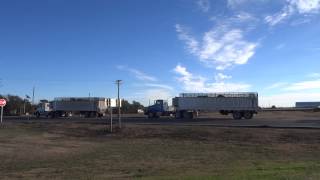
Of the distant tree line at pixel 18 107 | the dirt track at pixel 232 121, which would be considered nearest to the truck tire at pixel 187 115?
the dirt track at pixel 232 121

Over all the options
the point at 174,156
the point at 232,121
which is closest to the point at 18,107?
the point at 232,121

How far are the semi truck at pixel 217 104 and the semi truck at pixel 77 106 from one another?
16.0 metres

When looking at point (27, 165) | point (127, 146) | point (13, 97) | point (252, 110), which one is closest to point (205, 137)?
point (127, 146)

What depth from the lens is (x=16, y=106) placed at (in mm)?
145125

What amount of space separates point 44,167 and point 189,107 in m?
55.3

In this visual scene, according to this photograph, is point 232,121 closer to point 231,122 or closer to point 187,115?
point 231,122

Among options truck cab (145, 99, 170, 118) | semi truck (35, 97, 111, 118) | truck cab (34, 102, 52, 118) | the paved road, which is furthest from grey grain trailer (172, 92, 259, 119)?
truck cab (34, 102, 52, 118)

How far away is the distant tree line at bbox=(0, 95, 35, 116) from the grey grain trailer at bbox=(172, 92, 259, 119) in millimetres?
66846

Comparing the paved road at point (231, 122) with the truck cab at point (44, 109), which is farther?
the truck cab at point (44, 109)

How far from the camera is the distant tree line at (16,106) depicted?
13712 centimetres

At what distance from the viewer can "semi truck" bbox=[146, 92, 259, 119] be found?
7481 centimetres

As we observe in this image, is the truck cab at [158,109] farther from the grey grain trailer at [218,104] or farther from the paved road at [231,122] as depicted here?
the paved road at [231,122]

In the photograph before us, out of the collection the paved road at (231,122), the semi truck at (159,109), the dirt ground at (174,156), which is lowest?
the dirt ground at (174,156)

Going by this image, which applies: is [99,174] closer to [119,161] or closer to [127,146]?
[119,161]
